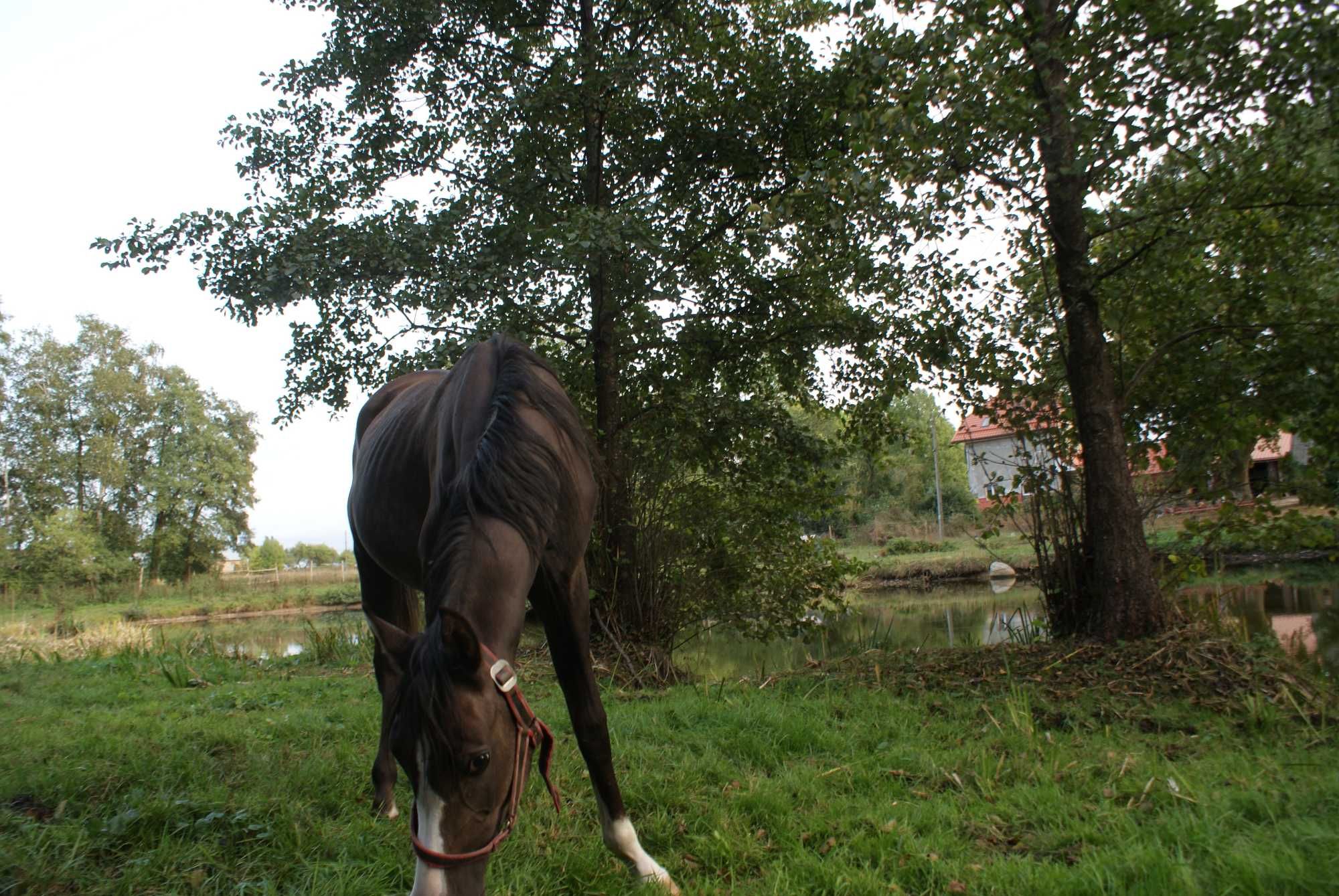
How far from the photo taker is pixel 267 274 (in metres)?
6.09

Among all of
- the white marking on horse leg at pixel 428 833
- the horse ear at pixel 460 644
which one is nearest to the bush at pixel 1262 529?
the horse ear at pixel 460 644

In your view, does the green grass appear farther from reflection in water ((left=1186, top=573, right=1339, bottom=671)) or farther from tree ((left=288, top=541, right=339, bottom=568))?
reflection in water ((left=1186, top=573, right=1339, bottom=671))

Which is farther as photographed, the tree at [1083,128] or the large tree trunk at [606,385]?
the large tree trunk at [606,385]

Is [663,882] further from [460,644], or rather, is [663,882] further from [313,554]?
[313,554]

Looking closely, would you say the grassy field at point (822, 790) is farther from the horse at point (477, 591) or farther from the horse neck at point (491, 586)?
the horse neck at point (491, 586)

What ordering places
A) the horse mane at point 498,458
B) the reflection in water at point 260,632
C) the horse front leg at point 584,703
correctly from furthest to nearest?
the reflection in water at point 260,632
the horse front leg at point 584,703
the horse mane at point 498,458

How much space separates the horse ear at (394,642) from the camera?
198 cm

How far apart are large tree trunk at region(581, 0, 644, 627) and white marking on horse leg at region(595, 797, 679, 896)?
13.4 ft

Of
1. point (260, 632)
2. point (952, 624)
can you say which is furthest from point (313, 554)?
point (952, 624)

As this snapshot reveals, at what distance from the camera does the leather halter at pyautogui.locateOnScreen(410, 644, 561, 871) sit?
181cm

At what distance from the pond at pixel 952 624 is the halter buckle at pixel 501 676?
4.55 m

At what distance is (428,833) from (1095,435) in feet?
17.7

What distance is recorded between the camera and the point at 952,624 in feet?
38.8

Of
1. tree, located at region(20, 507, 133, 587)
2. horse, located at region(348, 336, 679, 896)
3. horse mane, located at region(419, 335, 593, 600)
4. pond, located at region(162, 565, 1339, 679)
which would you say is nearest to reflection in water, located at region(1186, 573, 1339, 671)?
pond, located at region(162, 565, 1339, 679)
